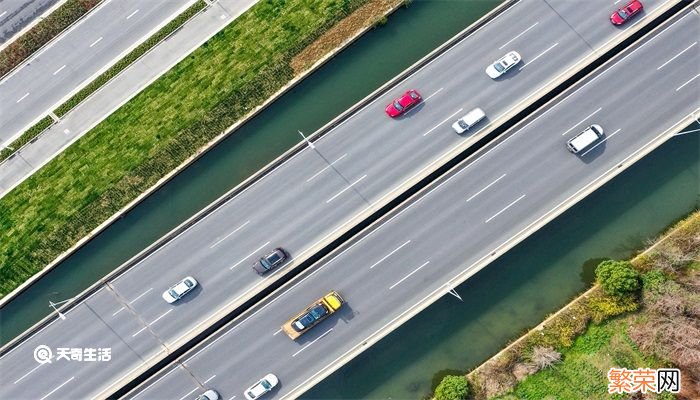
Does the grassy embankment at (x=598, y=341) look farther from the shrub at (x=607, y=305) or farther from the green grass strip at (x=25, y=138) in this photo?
the green grass strip at (x=25, y=138)

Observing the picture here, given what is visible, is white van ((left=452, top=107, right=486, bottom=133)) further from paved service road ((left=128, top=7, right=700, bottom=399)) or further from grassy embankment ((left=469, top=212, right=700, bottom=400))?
grassy embankment ((left=469, top=212, right=700, bottom=400))

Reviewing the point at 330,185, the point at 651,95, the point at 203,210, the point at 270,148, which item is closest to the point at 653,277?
the point at 651,95

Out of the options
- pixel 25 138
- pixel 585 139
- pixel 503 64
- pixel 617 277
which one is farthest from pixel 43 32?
pixel 617 277

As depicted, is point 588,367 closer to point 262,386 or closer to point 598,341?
point 598,341

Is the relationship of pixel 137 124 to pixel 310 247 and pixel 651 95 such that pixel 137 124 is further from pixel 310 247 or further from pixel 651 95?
pixel 651 95

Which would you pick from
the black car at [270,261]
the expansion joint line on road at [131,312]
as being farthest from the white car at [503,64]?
the expansion joint line on road at [131,312]

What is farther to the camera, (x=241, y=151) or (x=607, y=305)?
(x=241, y=151)

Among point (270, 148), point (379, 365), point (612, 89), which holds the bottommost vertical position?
point (379, 365)
